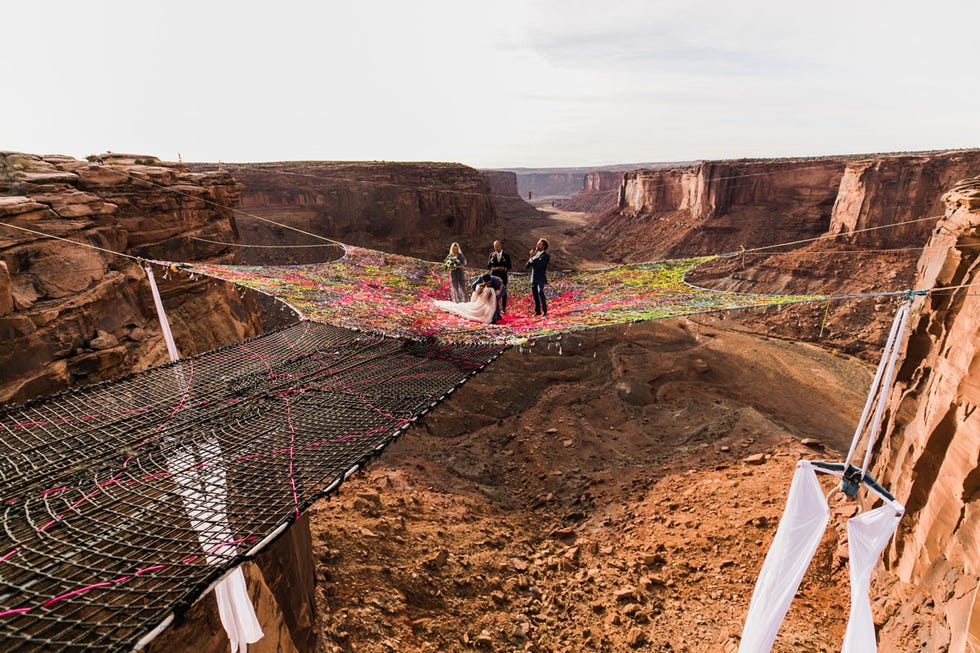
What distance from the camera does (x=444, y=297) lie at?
8.36 m

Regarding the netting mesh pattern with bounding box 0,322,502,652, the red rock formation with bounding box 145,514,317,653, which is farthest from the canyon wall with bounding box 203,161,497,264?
the red rock formation with bounding box 145,514,317,653

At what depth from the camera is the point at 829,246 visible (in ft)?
68.7

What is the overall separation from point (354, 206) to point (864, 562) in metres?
26.5

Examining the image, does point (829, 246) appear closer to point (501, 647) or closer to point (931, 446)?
point (931, 446)

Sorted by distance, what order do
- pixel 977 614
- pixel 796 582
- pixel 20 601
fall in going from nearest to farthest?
pixel 20 601 < pixel 796 582 < pixel 977 614

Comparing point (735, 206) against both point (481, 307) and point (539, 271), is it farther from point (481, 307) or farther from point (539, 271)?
point (481, 307)

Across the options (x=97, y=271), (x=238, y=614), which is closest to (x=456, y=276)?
(x=97, y=271)

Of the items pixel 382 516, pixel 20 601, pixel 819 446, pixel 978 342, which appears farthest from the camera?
pixel 819 446

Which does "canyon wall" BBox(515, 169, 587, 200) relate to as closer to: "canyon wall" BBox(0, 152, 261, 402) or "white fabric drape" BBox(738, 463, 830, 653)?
"canyon wall" BBox(0, 152, 261, 402)

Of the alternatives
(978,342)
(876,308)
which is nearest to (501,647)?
(978,342)

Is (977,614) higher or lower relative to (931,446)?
lower

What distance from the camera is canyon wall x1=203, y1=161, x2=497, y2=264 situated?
23625mm

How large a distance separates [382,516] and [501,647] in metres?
2.36

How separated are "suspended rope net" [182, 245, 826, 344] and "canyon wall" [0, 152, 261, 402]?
1231mm
